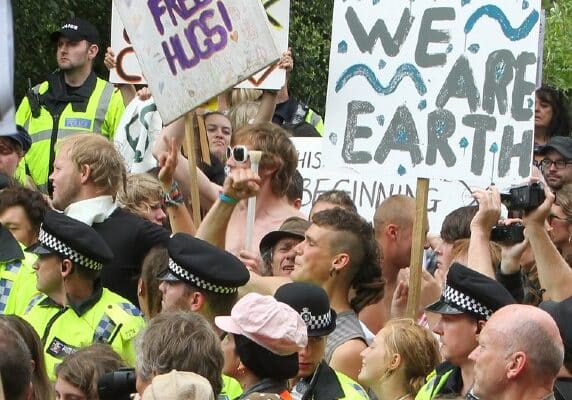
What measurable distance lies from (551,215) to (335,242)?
64.9 inches

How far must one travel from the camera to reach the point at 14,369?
15.7 feet

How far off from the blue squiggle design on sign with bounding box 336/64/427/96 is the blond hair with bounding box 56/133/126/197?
122 centimetres

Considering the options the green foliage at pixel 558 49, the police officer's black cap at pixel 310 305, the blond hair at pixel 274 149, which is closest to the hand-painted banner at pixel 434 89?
the blond hair at pixel 274 149

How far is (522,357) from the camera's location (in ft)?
18.6

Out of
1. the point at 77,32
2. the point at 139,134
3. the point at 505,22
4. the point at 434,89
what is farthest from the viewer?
the point at 77,32

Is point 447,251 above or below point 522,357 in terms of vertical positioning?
below

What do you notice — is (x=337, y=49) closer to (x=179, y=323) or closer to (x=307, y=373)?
(x=307, y=373)

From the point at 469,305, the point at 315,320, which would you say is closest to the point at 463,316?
the point at 469,305

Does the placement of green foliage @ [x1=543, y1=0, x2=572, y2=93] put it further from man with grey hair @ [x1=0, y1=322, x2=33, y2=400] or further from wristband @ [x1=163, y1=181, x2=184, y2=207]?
man with grey hair @ [x1=0, y1=322, x2=33, y2=400]

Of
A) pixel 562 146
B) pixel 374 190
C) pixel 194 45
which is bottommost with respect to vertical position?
pixel 374 190

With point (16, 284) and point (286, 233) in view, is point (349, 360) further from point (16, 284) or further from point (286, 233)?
point (16, 284)

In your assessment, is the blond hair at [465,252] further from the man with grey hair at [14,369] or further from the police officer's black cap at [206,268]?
the man with grey hair at [14,369]

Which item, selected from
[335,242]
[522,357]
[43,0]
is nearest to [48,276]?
[335,242]

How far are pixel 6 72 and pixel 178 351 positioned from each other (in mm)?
1075
